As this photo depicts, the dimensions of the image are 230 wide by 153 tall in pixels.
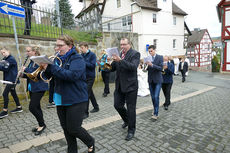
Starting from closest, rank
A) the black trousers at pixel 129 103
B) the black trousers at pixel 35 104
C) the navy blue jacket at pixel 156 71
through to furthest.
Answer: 1. the black trousers at pixel 129 103
2. the black trousers at pixel 35 104
3. the navy blue jacket at pixel 156 71

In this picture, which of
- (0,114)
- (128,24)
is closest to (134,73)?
(0,114)

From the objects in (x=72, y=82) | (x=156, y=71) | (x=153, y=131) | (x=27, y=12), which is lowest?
(x=153, y=131)

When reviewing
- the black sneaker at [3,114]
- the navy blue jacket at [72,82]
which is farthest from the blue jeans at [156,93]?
the black sneaker at [3,114]

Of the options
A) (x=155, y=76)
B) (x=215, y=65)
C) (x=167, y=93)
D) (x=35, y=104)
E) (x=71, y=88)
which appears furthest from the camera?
(x=215, y=65)

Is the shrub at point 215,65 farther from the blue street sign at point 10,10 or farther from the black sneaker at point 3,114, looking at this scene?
the black sneaker at point 3,114

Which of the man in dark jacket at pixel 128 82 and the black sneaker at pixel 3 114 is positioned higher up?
the man in dark jacket at pixel 128 82

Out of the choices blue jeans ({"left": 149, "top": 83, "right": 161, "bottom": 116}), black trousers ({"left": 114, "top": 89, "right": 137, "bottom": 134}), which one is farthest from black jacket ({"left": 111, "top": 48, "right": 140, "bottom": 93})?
blue jeans ({"left": 149, "top": 83, "right": 161, "bottom": 116})

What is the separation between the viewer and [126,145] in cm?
335

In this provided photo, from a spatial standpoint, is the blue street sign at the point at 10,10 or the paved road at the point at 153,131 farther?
the blue street sign at the point at 10,10

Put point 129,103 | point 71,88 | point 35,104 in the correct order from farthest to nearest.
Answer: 1. point 35,104
2. point 129,103
3. point 71,88

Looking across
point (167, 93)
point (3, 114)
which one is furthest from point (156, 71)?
point (3, 114)

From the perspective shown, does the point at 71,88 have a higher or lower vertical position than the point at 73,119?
higher

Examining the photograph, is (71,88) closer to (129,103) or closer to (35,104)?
(129,103)

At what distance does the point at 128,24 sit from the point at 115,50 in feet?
59.0
